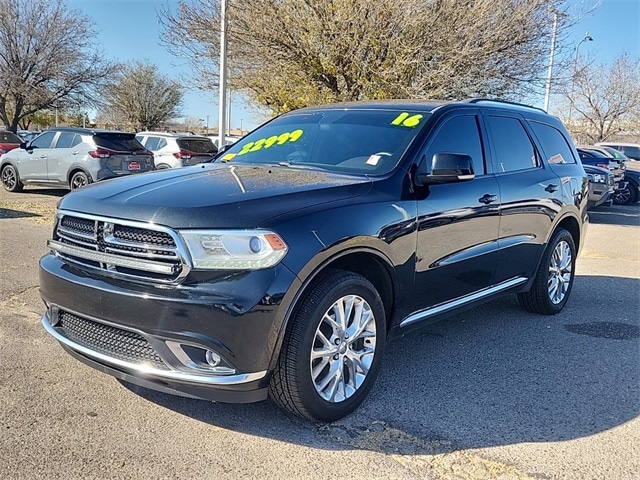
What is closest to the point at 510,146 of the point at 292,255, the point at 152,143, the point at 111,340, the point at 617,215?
the point at 292,255

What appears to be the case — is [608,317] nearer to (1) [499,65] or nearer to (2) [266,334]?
(2) [266,334]

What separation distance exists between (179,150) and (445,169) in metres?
12.5

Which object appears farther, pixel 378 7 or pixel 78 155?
pixel 78 155

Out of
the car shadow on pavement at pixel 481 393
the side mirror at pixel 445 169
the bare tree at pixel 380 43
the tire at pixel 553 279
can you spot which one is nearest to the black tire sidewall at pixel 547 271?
the tire at pixel 553 279

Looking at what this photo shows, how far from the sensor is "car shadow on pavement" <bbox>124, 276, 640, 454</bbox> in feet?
10.7

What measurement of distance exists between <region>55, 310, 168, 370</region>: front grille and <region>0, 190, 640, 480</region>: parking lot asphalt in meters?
0.42

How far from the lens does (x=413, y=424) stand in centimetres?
337

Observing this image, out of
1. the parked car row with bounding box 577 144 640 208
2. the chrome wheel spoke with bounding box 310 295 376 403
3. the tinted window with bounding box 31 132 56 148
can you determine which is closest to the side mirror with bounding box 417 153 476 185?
the chrome wheel spoke with bounding box 310 295 376 403

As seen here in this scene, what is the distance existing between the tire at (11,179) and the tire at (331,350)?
13576mm

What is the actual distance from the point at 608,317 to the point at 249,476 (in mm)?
4428

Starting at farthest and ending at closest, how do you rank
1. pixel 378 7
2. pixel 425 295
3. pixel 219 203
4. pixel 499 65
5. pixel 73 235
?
pixel 499 65 → pixel 378 7 → pixel 425 295 → pixel 73 235 → pixel 219 203

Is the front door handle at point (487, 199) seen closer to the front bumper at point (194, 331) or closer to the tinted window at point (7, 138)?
the front bumper at point (194, 331)

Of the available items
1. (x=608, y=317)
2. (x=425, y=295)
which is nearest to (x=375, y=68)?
(x=608, y=317)

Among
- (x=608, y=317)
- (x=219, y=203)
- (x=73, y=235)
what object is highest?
(x=219, y=203)
